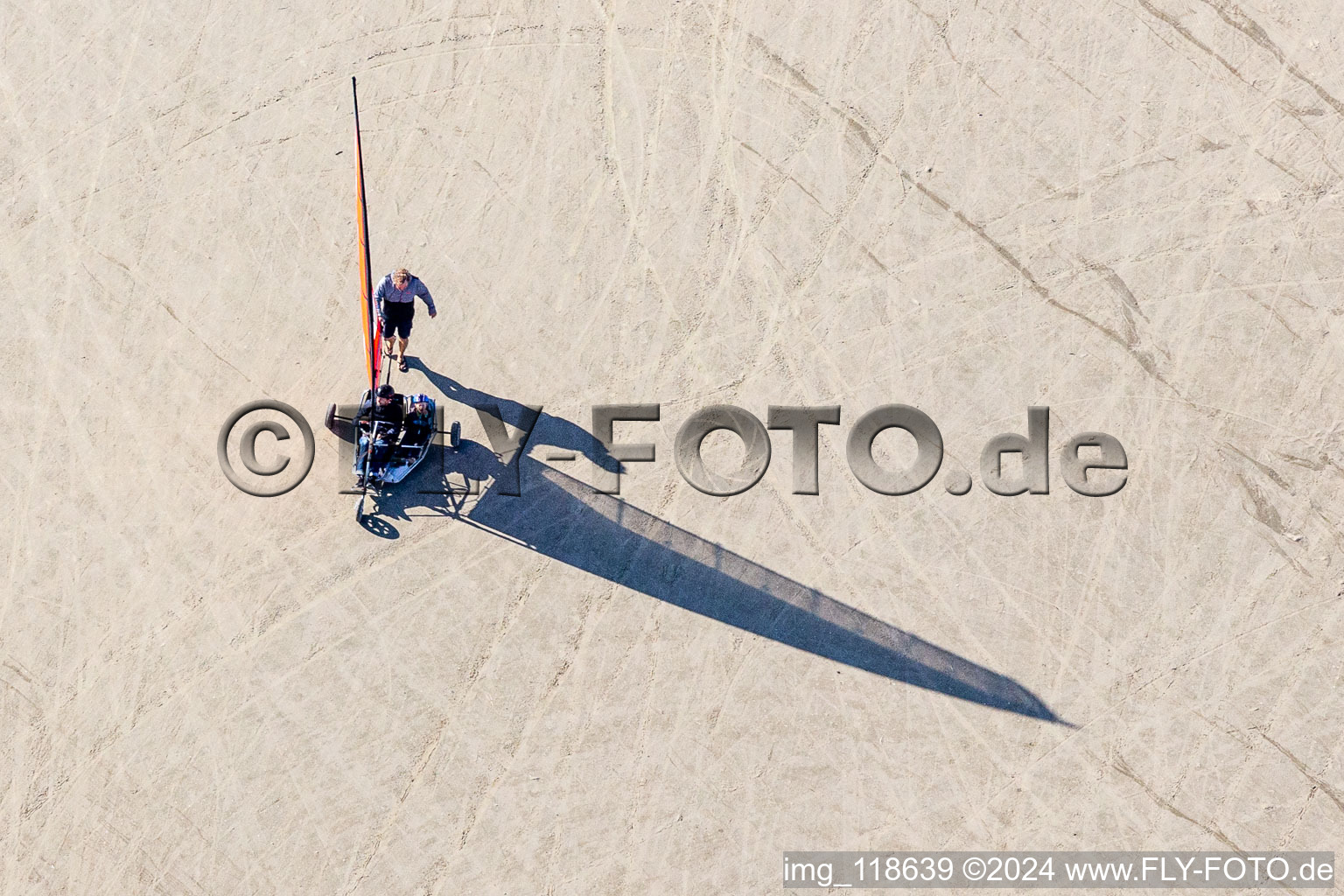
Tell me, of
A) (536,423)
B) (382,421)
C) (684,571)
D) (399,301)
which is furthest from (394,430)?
(684,571)

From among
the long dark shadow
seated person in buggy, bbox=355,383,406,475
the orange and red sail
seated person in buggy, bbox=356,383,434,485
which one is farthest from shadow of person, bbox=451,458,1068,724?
the orange and red sail

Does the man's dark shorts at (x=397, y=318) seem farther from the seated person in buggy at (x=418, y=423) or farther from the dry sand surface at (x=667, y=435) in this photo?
the seated person in buggy at (x=418, y=423)

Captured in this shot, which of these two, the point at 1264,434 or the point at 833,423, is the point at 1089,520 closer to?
the point at 1264,434

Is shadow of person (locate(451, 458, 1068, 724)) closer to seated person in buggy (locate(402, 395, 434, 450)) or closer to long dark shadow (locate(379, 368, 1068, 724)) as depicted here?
long dark shadow (locate(379, 368, 1068, 724))

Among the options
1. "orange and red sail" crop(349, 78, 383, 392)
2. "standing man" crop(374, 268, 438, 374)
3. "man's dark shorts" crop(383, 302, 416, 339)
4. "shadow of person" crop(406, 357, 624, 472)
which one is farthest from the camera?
"shadow of person" crop(406, 357, 624, 472)

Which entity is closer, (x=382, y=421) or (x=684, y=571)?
(x=382, y=421)

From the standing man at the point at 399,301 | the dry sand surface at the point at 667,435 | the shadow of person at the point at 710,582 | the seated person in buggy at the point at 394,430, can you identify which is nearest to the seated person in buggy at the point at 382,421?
the seated person in buggy at the point at 394,430

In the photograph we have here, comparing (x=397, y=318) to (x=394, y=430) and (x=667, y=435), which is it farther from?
(x=667, y=435)
